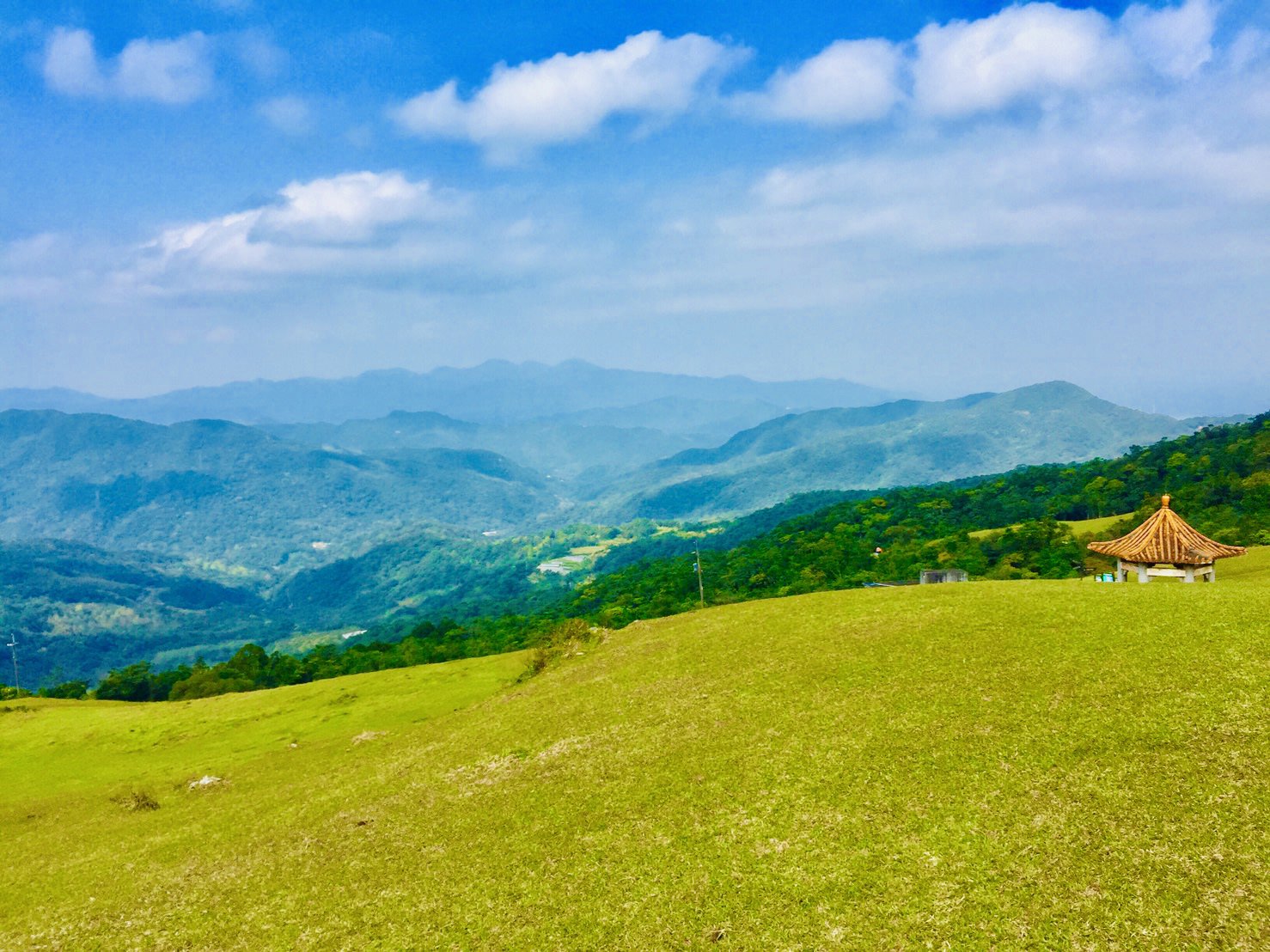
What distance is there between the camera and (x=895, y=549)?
351 feet

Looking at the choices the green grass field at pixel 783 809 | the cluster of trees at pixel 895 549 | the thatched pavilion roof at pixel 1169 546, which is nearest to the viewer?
the green grass field at pixel 783 809

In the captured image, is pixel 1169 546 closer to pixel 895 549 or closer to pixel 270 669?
pixel 895 549

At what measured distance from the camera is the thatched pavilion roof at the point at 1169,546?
35.8 m

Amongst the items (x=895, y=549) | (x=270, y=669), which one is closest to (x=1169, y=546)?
(x=895, y=549)

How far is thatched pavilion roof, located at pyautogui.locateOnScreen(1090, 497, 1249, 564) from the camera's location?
35781mm

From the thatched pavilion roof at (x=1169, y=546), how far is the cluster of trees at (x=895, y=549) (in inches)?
901

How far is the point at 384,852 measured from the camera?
24141mm

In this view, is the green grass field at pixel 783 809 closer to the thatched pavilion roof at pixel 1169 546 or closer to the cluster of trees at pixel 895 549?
the thatched pavilion roof at pixel 1169 546

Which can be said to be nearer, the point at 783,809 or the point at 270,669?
the point at 783,809

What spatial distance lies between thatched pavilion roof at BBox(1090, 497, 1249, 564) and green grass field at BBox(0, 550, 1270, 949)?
252 cm

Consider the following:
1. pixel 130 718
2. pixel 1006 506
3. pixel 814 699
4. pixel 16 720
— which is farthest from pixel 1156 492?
pixel 16 720

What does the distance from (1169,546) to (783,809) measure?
25.7 m

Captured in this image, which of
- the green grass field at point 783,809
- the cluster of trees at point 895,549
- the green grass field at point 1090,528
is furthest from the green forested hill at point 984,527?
the green grass field at point 783,809

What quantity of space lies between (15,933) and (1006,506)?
5273 inches
